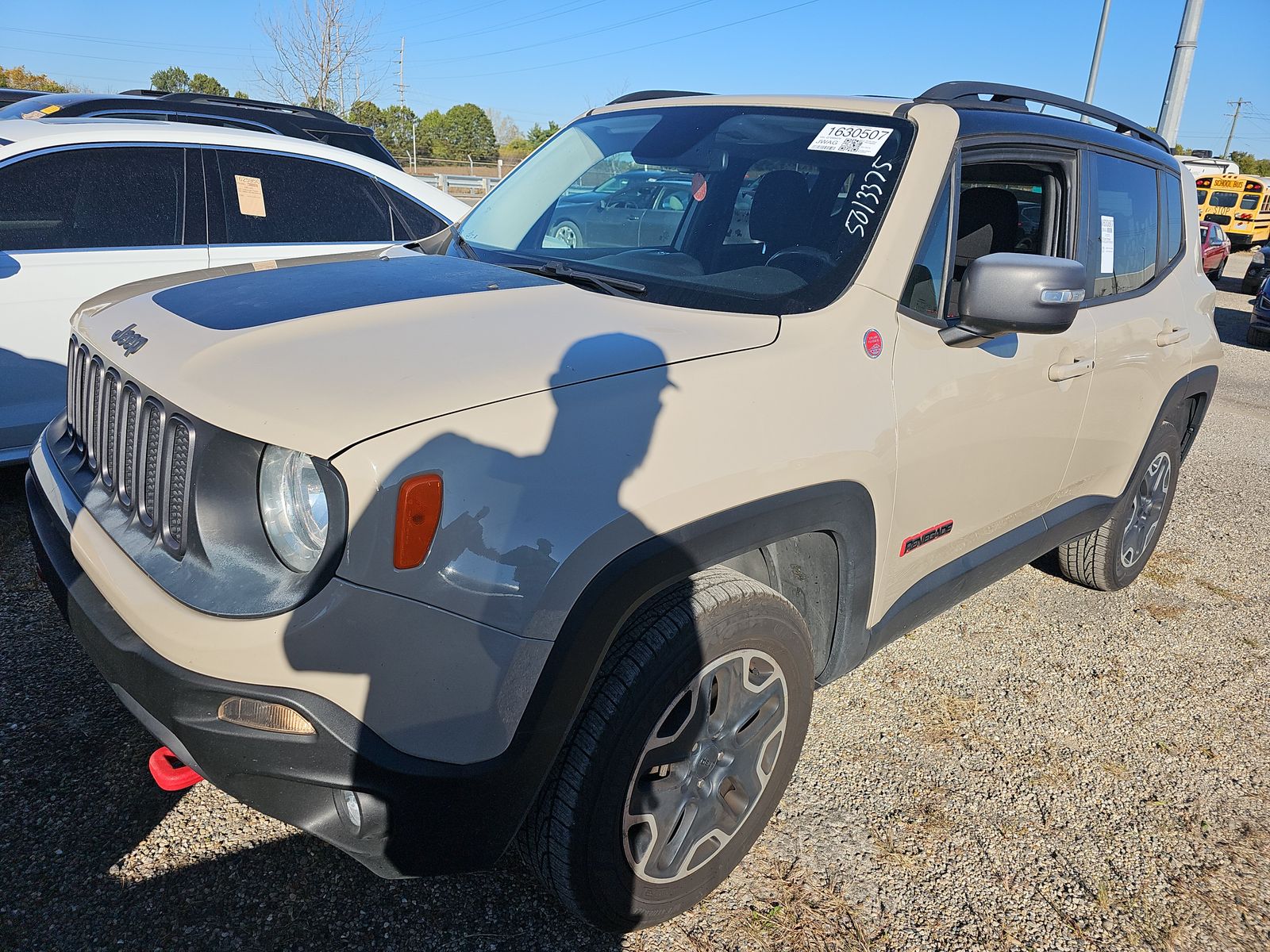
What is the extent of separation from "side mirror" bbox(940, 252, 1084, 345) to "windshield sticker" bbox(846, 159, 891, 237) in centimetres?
31

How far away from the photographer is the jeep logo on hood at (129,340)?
6.94 ft

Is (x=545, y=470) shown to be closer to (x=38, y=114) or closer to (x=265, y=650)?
(x=265, y=650)

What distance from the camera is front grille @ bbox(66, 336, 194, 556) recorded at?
1.87 meters

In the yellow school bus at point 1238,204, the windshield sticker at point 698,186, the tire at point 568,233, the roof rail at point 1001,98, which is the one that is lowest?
the tire at point 568,233

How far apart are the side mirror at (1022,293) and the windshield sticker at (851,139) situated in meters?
0.50

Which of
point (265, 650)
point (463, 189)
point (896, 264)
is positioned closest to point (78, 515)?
point (265, 650)

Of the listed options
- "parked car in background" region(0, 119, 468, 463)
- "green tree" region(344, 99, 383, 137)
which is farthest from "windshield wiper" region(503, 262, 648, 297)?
"green tree" region(344, 99, 383, 137)

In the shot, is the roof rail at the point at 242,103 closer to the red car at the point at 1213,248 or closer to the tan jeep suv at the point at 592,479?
the tan jeep suv at the point at 592,479

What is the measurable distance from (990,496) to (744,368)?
1214mm

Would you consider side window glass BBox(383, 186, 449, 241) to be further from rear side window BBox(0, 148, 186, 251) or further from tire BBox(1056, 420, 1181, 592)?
tire BBox(1056, 420, 1181, 592)

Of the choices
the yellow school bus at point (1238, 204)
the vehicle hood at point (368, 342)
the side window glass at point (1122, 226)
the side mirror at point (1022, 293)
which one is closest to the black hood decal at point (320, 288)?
the vehicle hood at point (368, 342)

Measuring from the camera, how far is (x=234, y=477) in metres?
1.79

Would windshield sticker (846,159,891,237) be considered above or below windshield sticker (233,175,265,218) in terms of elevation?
above

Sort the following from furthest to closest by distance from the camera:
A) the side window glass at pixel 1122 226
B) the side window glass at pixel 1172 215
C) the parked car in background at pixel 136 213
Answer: the parked car in background at pixel 136 213, the side window glass at pixel 1172 215, the side window glass at pixel 1122 226
